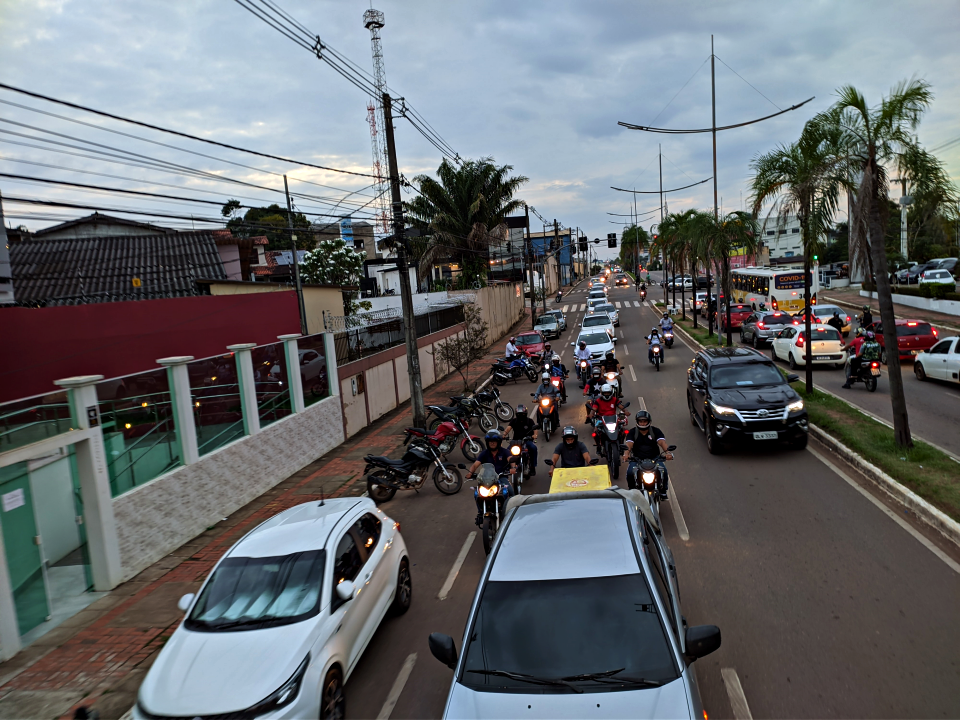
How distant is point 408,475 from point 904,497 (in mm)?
7898

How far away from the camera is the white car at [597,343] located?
2415cm

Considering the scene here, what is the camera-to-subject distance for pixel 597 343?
25.5 m

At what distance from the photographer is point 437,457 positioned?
39.5 feet

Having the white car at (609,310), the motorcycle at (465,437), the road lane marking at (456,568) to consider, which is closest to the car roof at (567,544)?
the road lane marking at (456,568)

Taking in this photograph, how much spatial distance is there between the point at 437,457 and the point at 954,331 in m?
29.4

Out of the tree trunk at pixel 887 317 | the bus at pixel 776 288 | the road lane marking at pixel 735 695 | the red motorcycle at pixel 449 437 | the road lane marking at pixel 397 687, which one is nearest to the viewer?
the road lane marking at pixel 735 695

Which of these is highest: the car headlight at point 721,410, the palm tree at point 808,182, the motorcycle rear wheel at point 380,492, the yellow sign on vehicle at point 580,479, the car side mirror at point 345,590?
the palm tree at point 808,182

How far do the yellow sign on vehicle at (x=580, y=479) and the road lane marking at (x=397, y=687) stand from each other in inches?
104

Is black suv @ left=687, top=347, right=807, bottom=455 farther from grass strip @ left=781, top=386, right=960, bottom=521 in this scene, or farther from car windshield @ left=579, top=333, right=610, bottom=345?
car windshield @ left=579, top=333, right=610, bottom=345

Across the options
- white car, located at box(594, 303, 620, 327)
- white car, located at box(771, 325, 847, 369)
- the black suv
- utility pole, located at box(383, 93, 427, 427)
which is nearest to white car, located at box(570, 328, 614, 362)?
white car, located at box(771, 325, 847, 369)

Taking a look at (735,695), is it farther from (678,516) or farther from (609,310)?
(609,310)

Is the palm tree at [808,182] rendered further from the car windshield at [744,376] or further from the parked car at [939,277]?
the parked car at [939,277]

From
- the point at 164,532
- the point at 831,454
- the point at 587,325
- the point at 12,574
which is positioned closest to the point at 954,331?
the point at 587,325

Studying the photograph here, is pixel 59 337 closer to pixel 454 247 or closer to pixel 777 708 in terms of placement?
pixel 777 708
